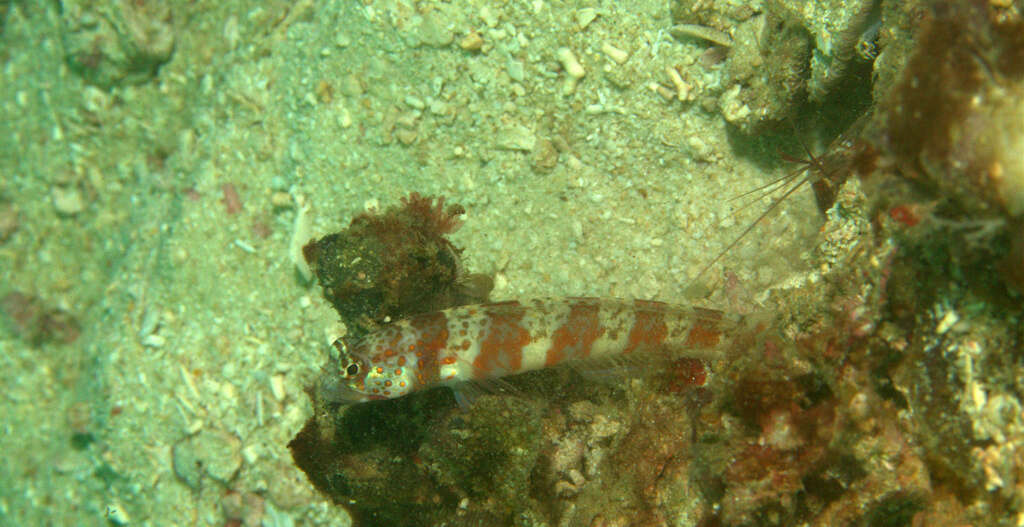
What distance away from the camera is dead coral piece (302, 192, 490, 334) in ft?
10.7

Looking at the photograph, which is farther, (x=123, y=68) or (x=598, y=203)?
(x=123, y=68)

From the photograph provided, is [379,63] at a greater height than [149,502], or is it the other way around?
[379,63]

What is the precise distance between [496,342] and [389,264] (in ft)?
2.78

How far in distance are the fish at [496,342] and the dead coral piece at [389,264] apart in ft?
0.54

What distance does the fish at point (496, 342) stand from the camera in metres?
3.35

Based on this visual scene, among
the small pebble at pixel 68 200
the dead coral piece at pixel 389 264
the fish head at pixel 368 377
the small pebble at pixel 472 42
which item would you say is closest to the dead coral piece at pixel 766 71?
the small pebble at pixel 472 42

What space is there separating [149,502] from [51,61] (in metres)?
5.73

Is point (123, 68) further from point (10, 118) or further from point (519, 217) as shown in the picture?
point (519, 217)

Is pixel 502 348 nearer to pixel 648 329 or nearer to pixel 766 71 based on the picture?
pixel 648 329

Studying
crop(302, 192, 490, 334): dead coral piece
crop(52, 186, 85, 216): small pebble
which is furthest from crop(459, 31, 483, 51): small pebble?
crop(52, 186, 85, 216): small pebble

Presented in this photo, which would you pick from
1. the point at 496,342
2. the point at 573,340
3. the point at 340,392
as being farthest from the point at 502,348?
the point at 340,392

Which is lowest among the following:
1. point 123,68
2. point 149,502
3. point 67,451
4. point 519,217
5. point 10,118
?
point 67,451

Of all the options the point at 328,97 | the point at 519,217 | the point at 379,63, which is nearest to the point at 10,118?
the point at 328,97

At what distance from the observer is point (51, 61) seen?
6.83 m
